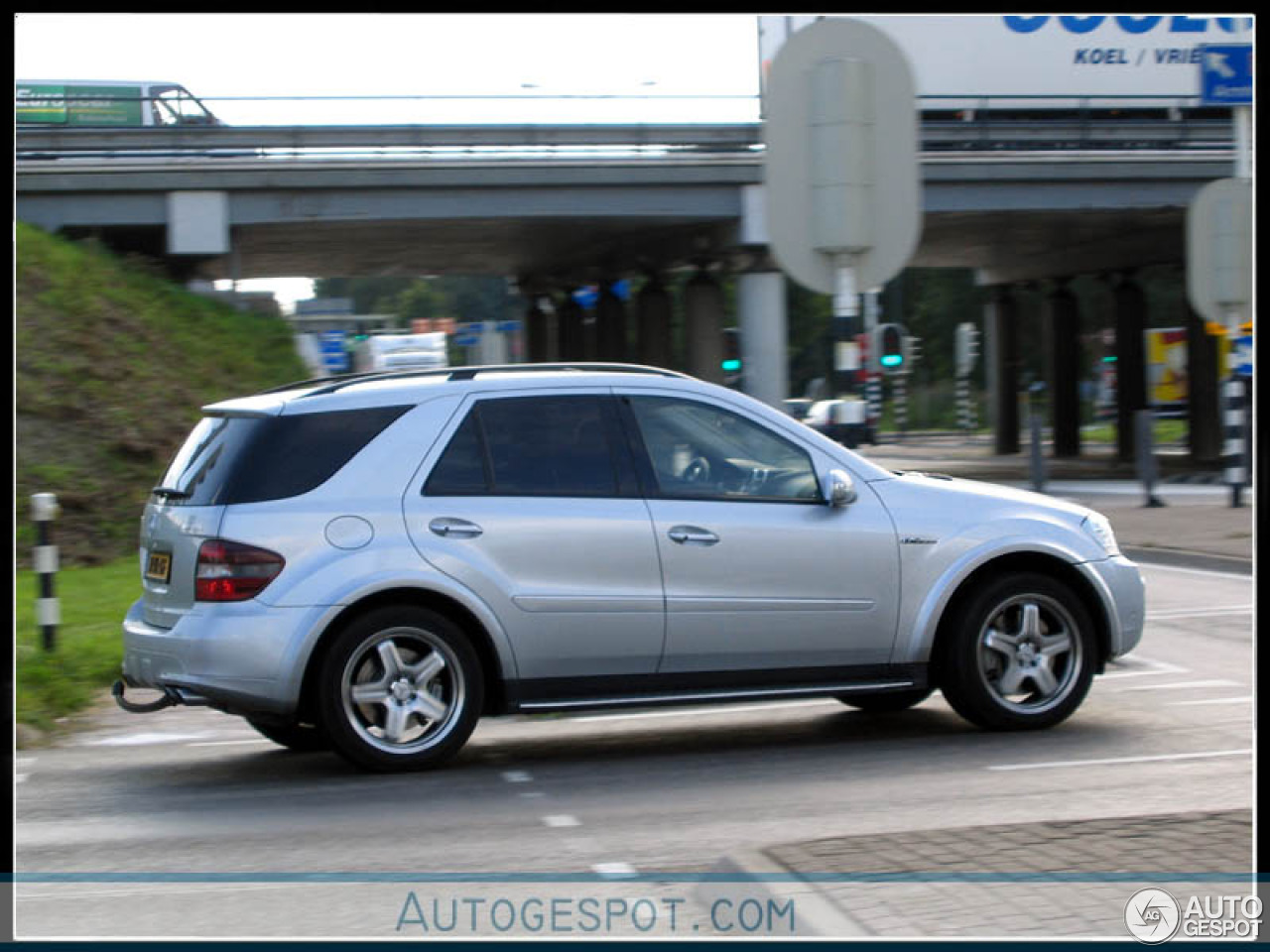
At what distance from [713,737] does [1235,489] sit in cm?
1536

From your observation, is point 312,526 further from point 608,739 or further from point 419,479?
point 608,739

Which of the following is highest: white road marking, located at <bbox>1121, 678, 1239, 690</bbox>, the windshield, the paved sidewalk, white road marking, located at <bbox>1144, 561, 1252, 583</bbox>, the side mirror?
the windshield

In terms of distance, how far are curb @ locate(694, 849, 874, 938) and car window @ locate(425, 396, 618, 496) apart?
230 cm

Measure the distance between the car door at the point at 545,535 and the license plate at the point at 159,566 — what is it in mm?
999

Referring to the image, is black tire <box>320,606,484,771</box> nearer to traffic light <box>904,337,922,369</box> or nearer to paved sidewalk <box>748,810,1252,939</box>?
paved sidewalk <box>748,810,1252,939</box>

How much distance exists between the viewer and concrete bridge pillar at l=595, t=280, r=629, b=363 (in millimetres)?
46656

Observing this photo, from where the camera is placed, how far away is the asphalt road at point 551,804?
17.0 feet

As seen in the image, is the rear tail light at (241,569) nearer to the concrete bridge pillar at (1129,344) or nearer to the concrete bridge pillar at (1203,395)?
the concrete bridge pillar at (1203,395)

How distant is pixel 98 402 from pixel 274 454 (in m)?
13.6

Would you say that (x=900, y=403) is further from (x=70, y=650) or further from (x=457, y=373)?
(x=457, y=373)

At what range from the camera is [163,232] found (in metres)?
32.1

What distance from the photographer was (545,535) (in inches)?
289

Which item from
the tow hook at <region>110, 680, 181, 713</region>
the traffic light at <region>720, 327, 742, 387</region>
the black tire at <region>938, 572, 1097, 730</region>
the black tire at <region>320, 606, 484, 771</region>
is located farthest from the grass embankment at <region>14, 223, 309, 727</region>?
the traffic light at <region>720, 327, 742, 387</region>

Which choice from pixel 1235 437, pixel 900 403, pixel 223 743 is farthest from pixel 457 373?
pixel 900 403
